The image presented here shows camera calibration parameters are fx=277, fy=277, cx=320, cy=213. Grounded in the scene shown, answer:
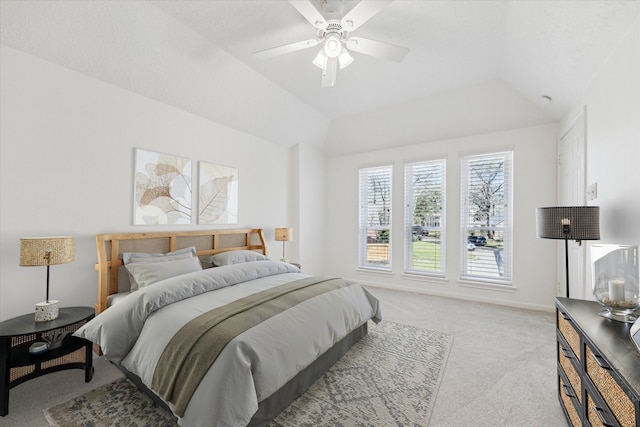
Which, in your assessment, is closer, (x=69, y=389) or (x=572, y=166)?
(x=69, y=389)

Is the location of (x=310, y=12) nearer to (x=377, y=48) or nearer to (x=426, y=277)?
(x=377, y=48)

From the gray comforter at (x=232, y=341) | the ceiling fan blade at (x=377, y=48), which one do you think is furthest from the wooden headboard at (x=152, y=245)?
the ceiling fan blade at (x=377, y=48)

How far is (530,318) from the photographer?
11.8ft

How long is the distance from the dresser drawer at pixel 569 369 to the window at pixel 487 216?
8.52 ft

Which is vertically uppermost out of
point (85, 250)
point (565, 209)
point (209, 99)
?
point (209, 99)

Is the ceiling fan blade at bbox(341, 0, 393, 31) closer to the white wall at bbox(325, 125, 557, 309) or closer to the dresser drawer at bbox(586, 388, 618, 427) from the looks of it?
the dresser drawer at bbox(586, 388, 618, 427)

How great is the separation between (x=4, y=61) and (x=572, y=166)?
5.71 meters

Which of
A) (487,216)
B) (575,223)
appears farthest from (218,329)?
(487,216)

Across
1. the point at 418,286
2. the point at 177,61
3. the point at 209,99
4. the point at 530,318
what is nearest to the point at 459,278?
the point at 418,286

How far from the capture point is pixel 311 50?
10.4ft

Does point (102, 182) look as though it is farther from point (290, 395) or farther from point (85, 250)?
point (290, 395)

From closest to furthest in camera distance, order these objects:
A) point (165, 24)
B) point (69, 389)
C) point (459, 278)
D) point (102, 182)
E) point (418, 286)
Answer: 1. point (69, 389)
2. point (165, 24)
3. point (102, 182)
4. point (459, 278)
5. point (418, 286)

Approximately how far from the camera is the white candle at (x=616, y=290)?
1.51 meters

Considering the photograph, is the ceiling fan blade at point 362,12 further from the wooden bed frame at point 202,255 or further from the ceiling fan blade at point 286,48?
the wooden bed frame at point 202,255
